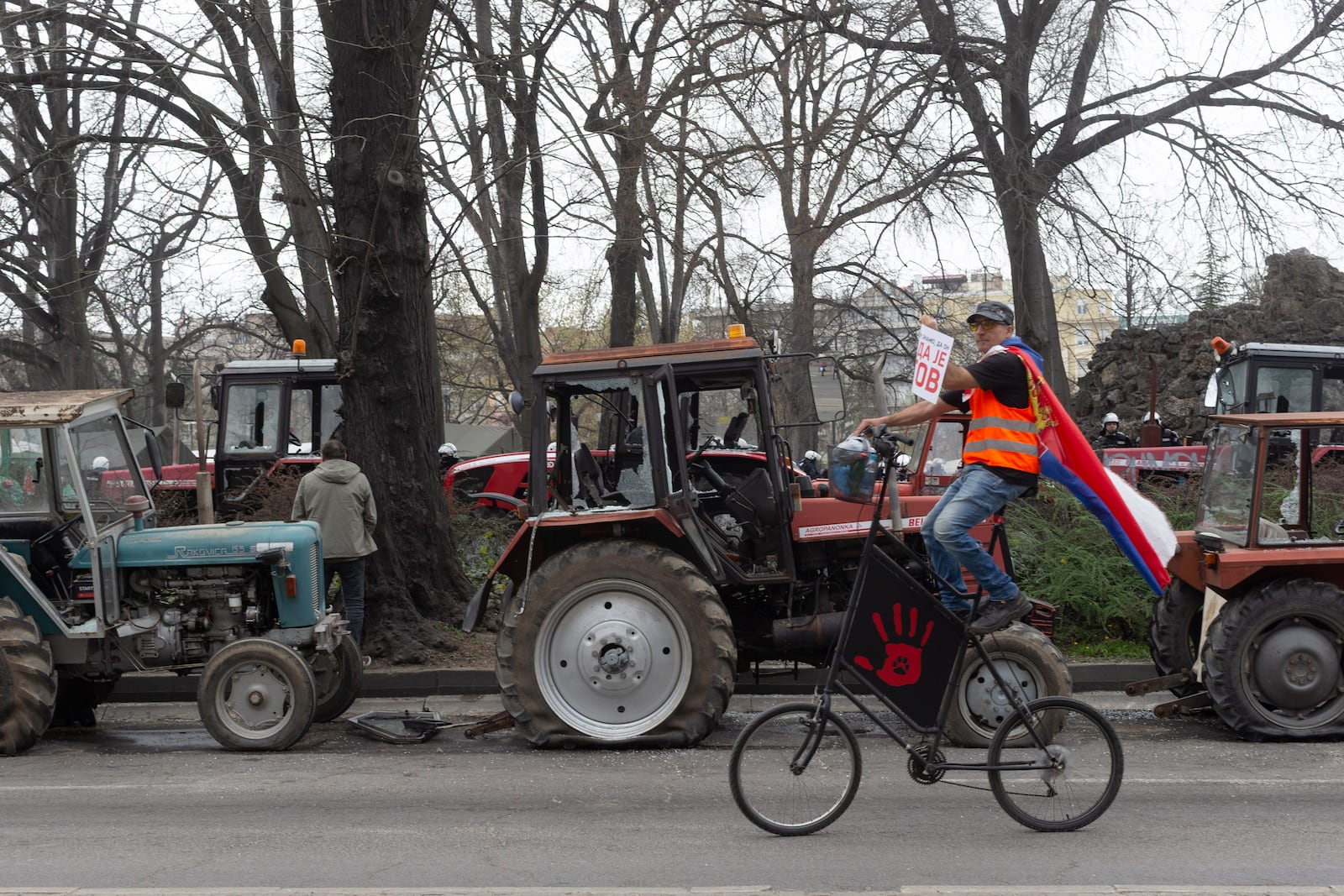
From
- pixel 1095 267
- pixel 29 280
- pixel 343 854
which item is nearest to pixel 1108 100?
pixel 1095 267

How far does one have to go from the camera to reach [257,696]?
8.57 meters

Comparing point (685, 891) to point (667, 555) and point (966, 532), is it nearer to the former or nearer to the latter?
point (966, 532)

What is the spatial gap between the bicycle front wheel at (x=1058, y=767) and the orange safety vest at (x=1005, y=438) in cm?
131

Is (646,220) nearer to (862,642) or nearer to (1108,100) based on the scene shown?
(1108,100)

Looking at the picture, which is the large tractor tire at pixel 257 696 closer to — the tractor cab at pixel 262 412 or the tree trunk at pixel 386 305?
the tree trunk at pixel 386 305

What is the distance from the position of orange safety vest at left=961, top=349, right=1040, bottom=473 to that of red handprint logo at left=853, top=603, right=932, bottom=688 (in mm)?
1075

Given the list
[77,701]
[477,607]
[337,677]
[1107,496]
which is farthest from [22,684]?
[1107,496]

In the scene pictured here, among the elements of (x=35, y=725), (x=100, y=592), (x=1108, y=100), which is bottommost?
(x=35, y=725)

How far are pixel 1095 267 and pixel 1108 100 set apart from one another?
2.68 m

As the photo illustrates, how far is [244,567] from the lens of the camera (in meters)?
9.28

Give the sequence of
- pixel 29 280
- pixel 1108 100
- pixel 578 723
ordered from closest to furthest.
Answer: pixel 578 723 → pixel 1108 100 → pixel 29 280

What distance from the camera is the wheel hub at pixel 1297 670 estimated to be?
7.94 m

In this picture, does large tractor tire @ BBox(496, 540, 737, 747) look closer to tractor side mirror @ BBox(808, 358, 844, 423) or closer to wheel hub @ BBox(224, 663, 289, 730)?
tractor side mirror @ BBox(808, 358, 844, 423)

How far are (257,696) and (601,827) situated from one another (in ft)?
10.9
